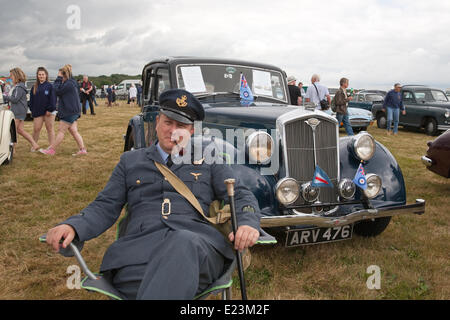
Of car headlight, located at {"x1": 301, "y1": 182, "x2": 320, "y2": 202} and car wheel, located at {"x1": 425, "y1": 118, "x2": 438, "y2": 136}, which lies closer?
car headlight, located at {"x1": 301, "y1": 182, "x2": 320, "y2": 202}

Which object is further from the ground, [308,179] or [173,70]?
[173,70]

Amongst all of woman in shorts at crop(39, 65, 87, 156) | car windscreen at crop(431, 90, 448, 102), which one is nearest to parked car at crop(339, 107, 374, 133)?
car windscreen at crop(431, 90, 448, 102)

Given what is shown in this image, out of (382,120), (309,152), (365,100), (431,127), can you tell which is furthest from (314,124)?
(365,100)

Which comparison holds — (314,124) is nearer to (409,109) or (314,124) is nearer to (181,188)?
(181,188)

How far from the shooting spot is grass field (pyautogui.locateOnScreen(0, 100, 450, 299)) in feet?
9.90

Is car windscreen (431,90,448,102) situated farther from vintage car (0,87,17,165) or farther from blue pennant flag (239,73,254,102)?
vintage car (0,87,17,165)

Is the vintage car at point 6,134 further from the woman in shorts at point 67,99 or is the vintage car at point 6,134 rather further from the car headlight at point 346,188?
the car headlight at point 346,188

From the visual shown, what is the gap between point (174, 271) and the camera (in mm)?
1804

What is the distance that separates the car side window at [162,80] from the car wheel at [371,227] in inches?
113

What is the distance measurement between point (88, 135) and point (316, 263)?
989 cm

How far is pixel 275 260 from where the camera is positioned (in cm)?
349

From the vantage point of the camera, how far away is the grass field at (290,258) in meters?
3.02
